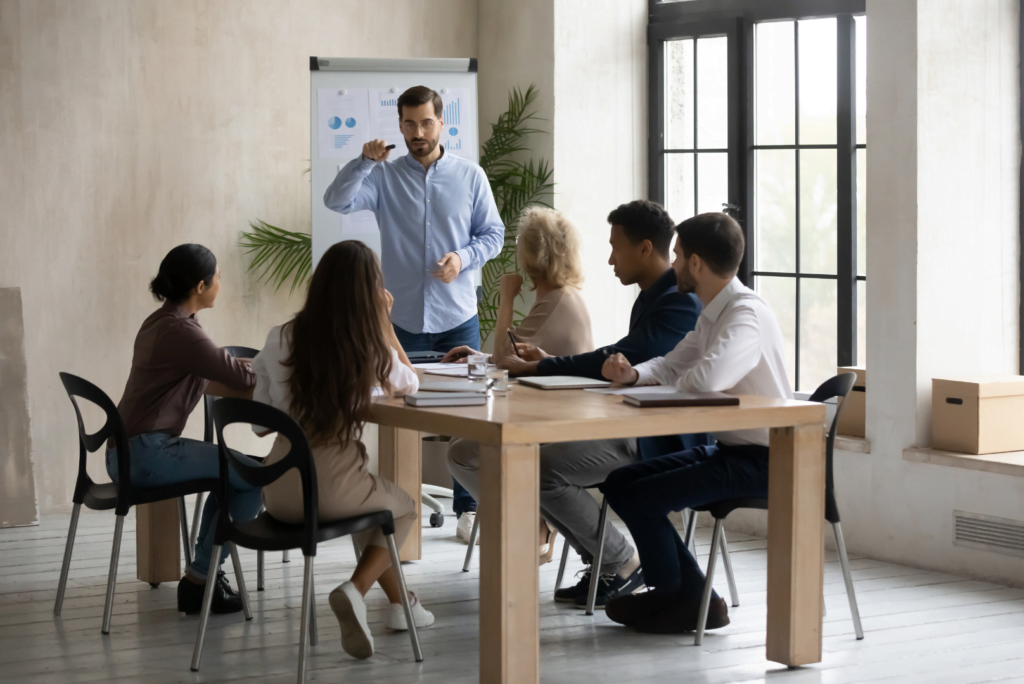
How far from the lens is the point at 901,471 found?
454 cm

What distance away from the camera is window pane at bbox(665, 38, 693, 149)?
5.82m

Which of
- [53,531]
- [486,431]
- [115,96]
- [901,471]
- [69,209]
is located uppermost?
[115,96]

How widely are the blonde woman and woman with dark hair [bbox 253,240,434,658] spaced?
3.40ft

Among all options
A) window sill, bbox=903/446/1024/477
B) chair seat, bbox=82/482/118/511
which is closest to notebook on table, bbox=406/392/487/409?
chair seat, bbox=82/482/118/511

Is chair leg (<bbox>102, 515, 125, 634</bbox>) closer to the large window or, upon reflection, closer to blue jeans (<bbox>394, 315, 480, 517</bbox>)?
blue jeans (<bbox>394, 315, 480, 517</bbox>)

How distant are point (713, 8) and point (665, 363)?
2630mm

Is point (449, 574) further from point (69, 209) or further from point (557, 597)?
point (69, 209)

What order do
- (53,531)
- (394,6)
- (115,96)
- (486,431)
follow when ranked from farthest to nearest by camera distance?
1. (394,6)
2. (115,96)
3. (53,531)
4. (486,431)

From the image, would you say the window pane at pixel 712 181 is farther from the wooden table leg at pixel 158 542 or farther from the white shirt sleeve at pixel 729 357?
the wooden table leg at pixel 158 542

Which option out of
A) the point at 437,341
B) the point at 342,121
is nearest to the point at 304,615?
the point at 437,341

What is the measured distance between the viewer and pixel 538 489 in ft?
9.10

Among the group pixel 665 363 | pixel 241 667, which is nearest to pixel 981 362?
pixel 665 363

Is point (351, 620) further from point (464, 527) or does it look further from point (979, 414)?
→ point (979, 414)

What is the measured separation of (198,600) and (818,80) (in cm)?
341
